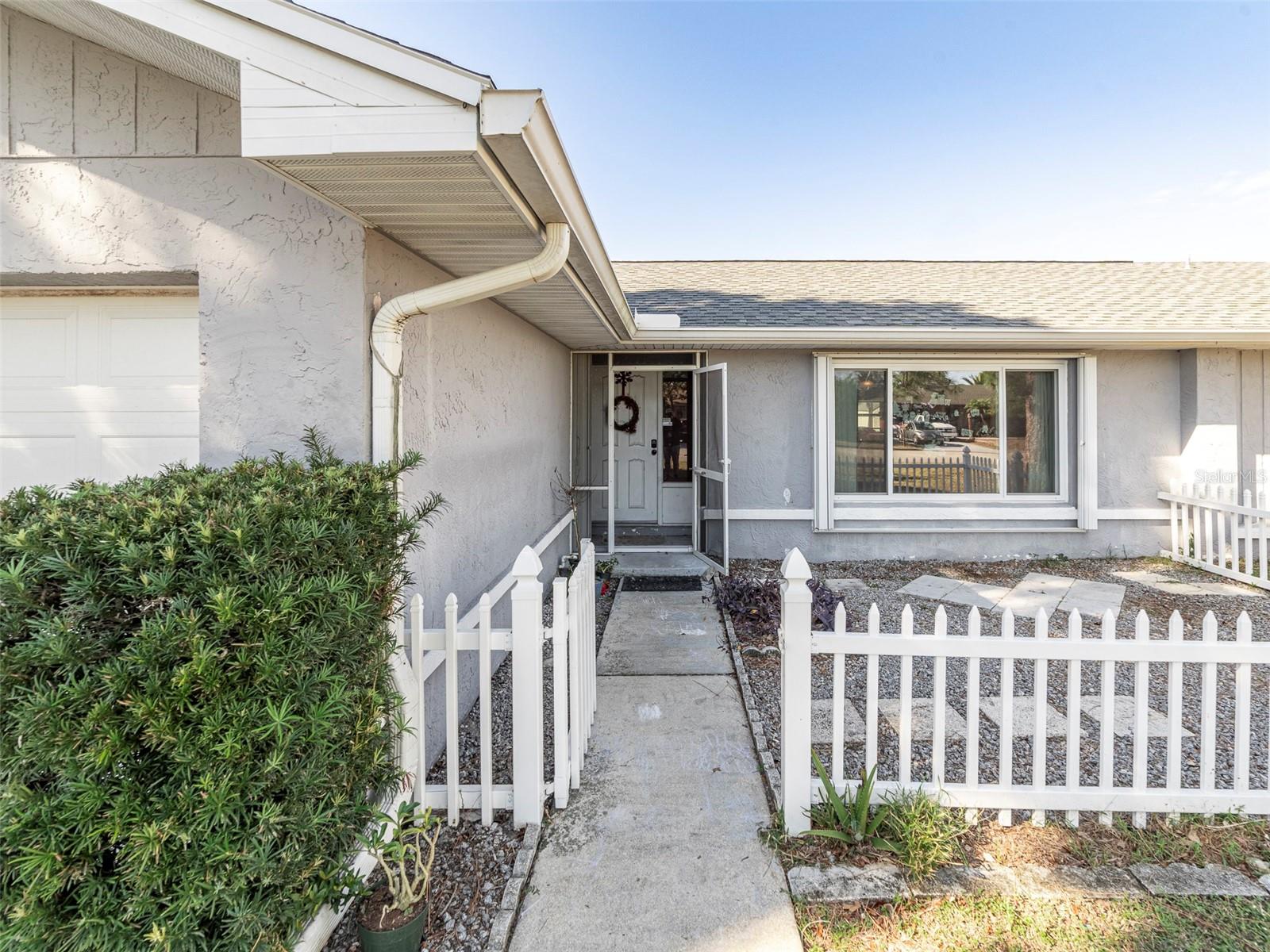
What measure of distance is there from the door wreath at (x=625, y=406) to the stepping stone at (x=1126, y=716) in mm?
6017

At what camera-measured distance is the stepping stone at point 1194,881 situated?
6.76 feet

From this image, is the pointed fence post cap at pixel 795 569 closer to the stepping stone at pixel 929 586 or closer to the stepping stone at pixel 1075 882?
the stepping stone at pixel 1075 882

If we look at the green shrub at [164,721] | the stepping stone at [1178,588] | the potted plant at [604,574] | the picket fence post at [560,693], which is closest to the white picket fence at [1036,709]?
the picket fence post at [560,693]

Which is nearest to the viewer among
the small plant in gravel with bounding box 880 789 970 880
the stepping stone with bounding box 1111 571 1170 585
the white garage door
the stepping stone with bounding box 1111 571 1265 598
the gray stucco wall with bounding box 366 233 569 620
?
the small plant in gravel with bounding box 880 789 970 880

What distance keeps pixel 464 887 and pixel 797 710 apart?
1.39m

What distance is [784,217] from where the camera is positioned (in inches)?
611

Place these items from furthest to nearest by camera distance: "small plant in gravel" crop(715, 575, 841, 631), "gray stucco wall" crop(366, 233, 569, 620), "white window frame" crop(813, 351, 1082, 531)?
"white window frame" crop(813, 351, 1082, 531), "small plant in gravel" crop(715, 575, 841, 631), "gray stucco wall" crop(366, 233, 569, 620)

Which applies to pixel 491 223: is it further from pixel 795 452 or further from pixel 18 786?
pixel 795 452

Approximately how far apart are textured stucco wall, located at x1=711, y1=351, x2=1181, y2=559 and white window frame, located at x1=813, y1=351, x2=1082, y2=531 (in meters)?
0.12

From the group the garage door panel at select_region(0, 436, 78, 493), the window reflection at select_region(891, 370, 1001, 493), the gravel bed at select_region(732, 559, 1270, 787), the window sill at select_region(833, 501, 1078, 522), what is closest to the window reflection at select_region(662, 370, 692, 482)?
the gravel bed at select_region(732, 559, 1270, 787)

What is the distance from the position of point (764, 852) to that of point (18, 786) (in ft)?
7.33

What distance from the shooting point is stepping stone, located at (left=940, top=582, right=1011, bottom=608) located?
18.4 feet

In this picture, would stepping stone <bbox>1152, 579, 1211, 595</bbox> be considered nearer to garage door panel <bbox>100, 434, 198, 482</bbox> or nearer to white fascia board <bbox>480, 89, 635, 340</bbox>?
white fascia board <bbox>480, 89, 635, 340</bbox>

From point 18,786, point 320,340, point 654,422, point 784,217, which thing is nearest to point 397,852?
point 18,786
